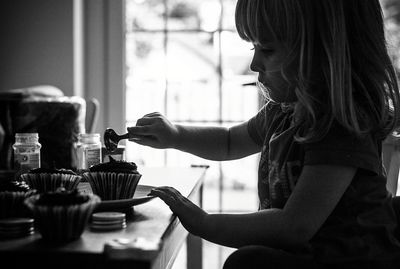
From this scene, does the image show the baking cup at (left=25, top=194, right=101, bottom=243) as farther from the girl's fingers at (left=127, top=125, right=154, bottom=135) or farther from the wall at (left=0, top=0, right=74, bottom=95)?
the wall at (left=0, top=0, right=74, bottom=95)

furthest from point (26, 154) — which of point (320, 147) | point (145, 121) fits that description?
point (320, 147)

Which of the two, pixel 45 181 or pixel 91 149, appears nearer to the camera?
pixel 45 181

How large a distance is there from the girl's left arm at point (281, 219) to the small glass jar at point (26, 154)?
1.32 feet

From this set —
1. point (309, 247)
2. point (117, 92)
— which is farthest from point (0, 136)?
point (117, 92)

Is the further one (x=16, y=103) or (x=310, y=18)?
(x=16, y=103)

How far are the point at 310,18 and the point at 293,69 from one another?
91 mm

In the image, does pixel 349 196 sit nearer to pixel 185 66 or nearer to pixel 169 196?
pixel 169 196

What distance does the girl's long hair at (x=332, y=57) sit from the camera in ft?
3.19

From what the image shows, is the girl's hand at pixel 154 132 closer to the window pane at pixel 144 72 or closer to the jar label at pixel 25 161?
the jar label at pixel 25 161

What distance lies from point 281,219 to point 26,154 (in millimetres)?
576

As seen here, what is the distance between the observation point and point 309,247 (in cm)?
91

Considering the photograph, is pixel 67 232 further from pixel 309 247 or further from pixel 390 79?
pixel 390 79

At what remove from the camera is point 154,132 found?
118 centimetres

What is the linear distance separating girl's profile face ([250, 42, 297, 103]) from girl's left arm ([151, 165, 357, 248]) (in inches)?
7.4
